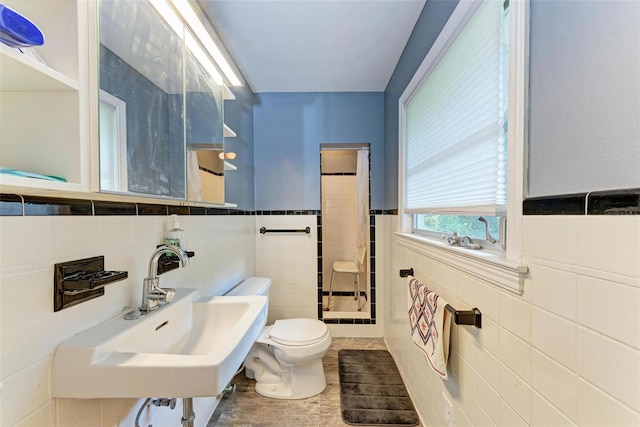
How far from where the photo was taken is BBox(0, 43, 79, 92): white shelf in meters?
0.50

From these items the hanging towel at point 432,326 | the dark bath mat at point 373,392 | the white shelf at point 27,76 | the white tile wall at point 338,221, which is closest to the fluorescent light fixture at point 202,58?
the white shelf at point 27,76

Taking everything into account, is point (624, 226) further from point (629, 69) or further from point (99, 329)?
point (99, 329)

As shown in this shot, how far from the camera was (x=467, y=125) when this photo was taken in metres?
1.09

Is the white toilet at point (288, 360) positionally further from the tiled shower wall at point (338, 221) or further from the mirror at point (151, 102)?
the tiled shower wall at point (338, 221)

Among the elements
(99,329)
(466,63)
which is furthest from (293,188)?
(99,329)

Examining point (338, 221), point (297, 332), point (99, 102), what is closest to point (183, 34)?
point (99, 102)

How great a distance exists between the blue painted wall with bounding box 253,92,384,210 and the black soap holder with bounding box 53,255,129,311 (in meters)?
1.88

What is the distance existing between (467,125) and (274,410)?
1.92 meters

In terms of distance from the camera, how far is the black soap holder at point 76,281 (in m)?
0.67

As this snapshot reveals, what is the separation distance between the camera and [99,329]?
0.76 metres

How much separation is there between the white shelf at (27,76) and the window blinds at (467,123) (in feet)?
4.03

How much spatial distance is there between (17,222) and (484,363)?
1342 mm

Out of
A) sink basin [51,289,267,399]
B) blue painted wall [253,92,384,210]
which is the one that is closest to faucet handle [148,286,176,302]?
sink basin [51,289,267,399]

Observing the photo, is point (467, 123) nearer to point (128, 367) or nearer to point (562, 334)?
point (562, 334)
